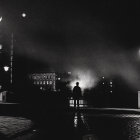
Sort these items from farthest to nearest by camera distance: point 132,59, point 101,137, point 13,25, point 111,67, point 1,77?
point 111,67 < point 132,59 < point 13,25 < point 1,77 < point 101,137

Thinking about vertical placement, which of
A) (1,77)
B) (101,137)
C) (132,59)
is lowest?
(101,137)

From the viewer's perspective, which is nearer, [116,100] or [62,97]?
[62,97]

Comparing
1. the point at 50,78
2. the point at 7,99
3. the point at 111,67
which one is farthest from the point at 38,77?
the point at 7,99

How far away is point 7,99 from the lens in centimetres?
4122

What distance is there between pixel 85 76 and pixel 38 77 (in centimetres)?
8202

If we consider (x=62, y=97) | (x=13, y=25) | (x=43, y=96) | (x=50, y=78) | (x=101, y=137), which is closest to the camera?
(x=101, y=137)

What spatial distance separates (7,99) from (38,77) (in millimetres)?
147894

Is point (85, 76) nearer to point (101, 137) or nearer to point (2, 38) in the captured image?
point (2, 38)

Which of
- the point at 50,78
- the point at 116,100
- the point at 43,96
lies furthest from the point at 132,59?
the point at 50,78

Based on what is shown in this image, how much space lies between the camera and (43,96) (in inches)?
1410

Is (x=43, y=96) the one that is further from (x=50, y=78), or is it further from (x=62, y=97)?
(x=50, y=78)

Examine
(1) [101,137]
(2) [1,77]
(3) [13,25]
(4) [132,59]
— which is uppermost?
(3) [13,25]

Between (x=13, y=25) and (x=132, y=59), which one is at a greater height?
(x=13, y=25)

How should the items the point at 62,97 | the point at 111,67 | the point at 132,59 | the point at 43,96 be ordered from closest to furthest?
the point at 62,97 < the point at 43,96 < the point at 132,59 < the point at 111,67
